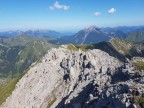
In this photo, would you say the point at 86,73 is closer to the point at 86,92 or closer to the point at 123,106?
the point at 86,92

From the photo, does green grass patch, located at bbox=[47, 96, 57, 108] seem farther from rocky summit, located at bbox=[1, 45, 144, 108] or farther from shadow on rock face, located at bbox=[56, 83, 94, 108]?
shadow on rock face, located at bbox=[56, 83, 94, 108]

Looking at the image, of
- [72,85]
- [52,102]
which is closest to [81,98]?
[72,85]

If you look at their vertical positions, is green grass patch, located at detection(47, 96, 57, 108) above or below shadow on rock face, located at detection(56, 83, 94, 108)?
below

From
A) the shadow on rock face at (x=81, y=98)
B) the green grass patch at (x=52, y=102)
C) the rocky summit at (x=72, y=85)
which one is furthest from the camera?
the green grass patch at (x=52, y=102)

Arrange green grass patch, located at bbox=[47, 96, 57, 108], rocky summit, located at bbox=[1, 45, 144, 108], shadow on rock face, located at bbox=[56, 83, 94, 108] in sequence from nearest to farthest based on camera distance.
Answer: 1. rocky summit, located at bbox=[1, 45, 144, 108]
2. shadow on rock face, located at bbox=[56, 83, 94, 108]
3. green grass patch, located at bbox=[47, 96, 57, 108]

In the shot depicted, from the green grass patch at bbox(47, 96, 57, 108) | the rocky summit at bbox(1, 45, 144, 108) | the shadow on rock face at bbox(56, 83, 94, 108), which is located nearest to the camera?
the rocky summit at bbox(1, 45, 144, 108)

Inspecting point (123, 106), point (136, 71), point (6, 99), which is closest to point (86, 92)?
point (136, 71)

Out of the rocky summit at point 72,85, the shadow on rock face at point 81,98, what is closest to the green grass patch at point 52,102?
the rocky summit at point 72,85

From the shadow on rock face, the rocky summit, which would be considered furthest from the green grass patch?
the shadow on rock face

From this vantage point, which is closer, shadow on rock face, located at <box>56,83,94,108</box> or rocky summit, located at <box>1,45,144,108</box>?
rocky summit, located at <box>1,45,144,108</box>

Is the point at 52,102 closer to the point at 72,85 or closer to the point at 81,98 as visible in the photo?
the point at 72,85

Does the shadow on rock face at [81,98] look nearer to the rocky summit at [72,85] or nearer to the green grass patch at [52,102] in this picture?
the rocky summit at [72,85]
